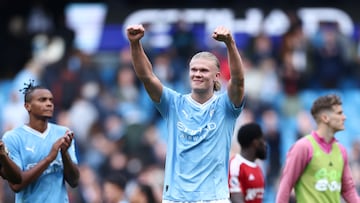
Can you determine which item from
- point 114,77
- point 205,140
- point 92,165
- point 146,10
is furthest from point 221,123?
point 146,10

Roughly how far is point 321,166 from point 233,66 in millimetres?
1957

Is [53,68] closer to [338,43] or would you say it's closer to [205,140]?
[338,43]

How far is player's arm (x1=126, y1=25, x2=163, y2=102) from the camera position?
8.59m

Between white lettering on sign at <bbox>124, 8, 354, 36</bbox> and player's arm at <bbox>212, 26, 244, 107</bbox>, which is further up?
white lettering on sign at <bbox>124, 8, 354, 36</bbox>

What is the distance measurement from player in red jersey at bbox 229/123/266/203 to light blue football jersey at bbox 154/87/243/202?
58.2 inches

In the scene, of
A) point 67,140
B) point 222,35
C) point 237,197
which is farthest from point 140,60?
point 237,197

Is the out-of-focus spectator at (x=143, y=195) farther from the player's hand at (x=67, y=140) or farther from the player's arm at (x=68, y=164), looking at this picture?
the player's hand at (x=67, y=140)

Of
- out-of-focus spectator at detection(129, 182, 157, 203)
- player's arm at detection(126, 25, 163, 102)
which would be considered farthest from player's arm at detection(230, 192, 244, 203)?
player's arm at detection(126, 25, 163, 102)

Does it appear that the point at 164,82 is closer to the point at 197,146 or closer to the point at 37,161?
the point at 37,161

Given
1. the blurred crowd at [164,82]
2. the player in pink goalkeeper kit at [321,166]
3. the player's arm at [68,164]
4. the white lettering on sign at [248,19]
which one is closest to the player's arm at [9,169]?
the player's arm at [68,164]

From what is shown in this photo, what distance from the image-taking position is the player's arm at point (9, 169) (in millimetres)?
9359

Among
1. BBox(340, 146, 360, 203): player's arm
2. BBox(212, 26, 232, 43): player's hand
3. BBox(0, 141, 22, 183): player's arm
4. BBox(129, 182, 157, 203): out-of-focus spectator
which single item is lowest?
BBox(129, 182, 157, 203): out-of-focus spectator

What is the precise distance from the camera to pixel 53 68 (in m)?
20.7

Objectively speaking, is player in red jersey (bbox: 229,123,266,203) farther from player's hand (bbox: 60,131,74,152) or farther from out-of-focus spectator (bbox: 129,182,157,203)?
player's hand (bbox: 60,131,74,152)
